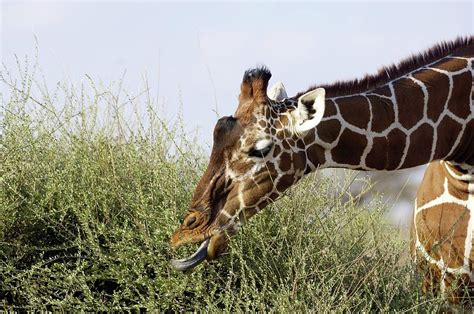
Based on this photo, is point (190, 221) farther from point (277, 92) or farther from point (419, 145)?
point (419, 145)

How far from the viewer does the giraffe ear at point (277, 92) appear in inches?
214

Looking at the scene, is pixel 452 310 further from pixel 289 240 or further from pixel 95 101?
pixel 95 101

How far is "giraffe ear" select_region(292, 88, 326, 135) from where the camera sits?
488 cm

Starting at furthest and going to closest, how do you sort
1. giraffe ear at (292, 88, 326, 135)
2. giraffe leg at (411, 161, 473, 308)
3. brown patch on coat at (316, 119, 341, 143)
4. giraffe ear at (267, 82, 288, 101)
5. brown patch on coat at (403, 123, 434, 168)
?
giraffe leg at (411, 161, 473, 308) < giraffe ear at (267, 82, 288, 101) < brown patch on coat at (403, 123, 434, 168) < brown patch on coat at (316, 119, 341, 143) < giraffe ear at (292, 88, 326, 135)

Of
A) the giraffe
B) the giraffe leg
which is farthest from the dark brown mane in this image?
the giraffe leg

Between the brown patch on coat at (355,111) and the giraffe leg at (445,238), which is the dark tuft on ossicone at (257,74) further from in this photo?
the giraffe leg at (445,238)

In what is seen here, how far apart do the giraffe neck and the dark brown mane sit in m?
0.06

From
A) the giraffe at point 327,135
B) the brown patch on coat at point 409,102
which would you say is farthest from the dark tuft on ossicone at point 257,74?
the brown patch on coat at point 409,102

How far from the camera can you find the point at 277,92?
17.9ft

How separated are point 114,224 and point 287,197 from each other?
110cm

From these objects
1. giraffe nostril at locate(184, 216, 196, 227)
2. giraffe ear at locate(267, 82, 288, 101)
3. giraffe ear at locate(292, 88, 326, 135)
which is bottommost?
giraffe nostril at locate(184, 216, 196, 227)

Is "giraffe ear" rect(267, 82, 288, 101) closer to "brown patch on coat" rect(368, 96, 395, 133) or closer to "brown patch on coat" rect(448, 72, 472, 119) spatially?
"brown patch on coat" rect(368, 96, 395, 133)

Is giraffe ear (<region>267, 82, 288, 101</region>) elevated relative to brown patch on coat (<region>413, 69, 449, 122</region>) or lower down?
elevated

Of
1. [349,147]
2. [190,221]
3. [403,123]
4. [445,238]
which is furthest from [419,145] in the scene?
[190,221]
